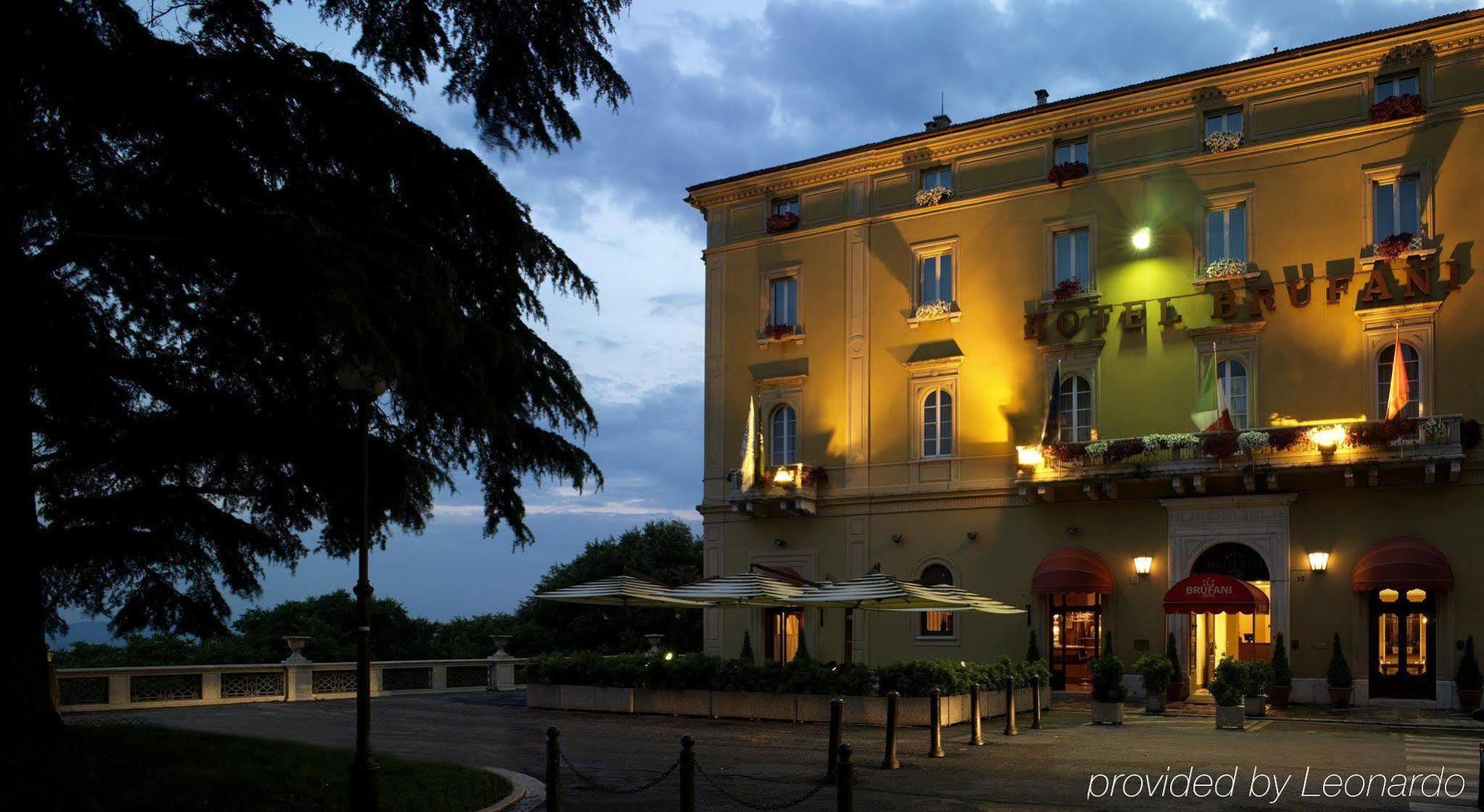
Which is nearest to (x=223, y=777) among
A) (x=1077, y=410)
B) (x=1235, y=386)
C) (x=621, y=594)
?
(x=621, y=594)

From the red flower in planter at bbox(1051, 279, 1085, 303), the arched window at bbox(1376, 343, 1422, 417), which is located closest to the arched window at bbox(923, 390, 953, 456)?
the red flower in planter at bbox(1051, 279, 1085, 303)

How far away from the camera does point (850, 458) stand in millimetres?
35375

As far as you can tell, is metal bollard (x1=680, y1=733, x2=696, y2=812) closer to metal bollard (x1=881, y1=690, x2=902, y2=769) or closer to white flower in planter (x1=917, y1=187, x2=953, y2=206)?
metal bollard (x1=881, y1=690, x2=902, y2=769)

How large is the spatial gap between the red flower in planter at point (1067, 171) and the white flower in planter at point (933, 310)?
13.9 feet

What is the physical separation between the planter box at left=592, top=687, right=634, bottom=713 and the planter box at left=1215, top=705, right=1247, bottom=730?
10.9m

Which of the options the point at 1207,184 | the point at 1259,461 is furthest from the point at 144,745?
the point at 1207,184

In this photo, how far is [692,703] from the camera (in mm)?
24438

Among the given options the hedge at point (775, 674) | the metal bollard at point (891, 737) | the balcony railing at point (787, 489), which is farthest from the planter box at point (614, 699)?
A: the balcony railing at point (787, 489)

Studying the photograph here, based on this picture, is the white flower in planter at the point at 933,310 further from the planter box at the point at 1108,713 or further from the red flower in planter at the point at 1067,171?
the planter box at the point at 1108,713

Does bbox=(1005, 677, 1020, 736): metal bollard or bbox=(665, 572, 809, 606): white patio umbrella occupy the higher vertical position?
bbox=(665, 572, 809, 606): white patio umbrella

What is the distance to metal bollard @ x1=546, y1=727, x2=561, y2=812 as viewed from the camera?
1137cm

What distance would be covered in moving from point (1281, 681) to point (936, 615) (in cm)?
920

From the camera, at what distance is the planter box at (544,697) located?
86.7 feet

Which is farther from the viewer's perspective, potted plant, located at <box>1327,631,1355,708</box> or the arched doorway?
the arched doorway
